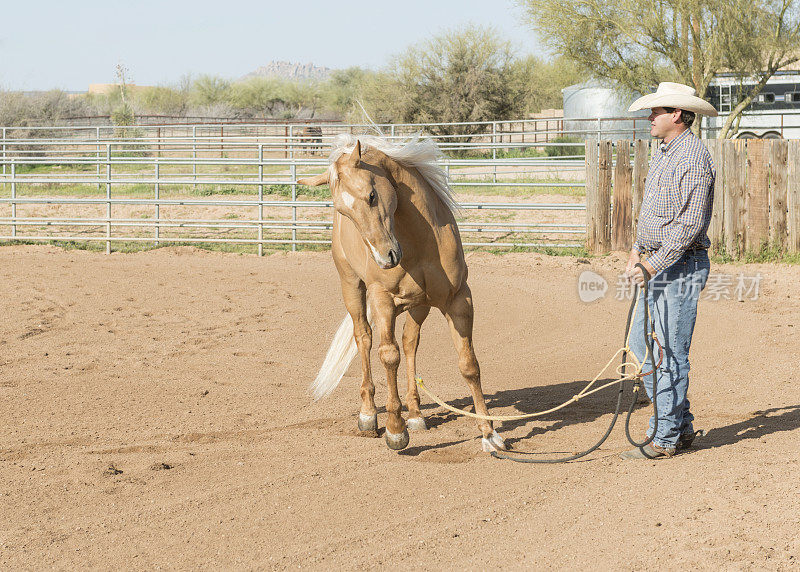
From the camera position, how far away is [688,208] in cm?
421

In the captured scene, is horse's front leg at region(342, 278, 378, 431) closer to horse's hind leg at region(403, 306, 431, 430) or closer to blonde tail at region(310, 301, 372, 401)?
blonde tail at region(310, 301, 372, 401)

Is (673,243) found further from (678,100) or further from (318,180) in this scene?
(318,180)

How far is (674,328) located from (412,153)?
1.72m

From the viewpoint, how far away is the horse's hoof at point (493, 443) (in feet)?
15.3

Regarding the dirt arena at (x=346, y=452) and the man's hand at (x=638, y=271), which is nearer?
the dirt arena at (x=346, y=452)

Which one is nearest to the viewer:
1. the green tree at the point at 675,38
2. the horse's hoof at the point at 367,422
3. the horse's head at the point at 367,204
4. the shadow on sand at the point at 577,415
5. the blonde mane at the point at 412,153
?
the horse's head at the point at 367,204

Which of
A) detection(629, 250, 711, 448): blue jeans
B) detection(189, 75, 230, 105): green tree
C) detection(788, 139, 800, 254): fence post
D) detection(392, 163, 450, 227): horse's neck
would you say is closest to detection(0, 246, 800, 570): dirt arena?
detection(629, 250, 711, 448): blue jeans

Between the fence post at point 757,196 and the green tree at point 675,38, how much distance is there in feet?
37.9

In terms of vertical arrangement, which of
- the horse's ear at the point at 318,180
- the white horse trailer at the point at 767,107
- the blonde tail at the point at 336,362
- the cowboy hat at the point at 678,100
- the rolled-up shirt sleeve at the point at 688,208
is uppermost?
the white horse trailer at the point at 767,107

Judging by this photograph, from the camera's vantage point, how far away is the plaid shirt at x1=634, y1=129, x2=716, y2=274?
165 inches

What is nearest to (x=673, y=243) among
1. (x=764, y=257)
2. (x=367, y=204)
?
(x=367, y=204)

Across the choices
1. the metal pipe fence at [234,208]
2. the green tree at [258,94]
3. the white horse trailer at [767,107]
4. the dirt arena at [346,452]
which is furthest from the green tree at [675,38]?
the green tree at [258,94]

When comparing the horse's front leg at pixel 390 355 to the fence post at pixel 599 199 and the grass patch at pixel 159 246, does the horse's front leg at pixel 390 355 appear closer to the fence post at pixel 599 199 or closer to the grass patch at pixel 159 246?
the fence post at pixel 599 199

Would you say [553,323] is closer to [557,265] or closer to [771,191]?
[557,265]
